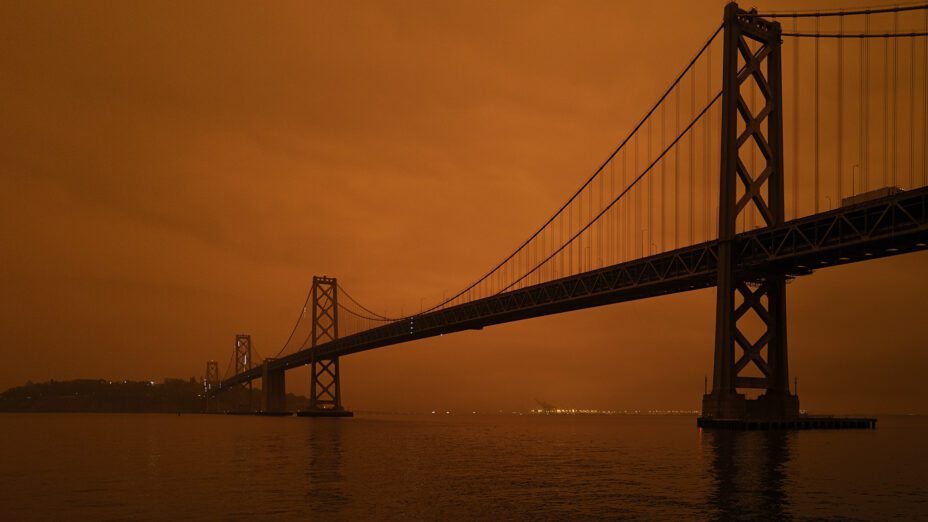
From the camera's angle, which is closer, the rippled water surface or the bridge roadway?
the rippled water surface

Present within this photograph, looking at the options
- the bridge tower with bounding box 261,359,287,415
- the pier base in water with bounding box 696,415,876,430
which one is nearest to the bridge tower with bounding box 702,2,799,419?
the pier base in water with bounding box 696,415,876,430

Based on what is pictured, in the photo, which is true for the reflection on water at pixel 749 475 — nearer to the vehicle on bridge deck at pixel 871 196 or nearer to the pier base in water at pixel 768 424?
the pier base in water at pixel 768 424

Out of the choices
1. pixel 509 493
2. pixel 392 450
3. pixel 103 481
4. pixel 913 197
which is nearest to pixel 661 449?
pixel 392 450

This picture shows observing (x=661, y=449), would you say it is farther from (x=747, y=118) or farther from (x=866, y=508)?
(x=866, y=508)

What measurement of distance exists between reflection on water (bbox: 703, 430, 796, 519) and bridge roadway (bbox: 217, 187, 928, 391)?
8768mm

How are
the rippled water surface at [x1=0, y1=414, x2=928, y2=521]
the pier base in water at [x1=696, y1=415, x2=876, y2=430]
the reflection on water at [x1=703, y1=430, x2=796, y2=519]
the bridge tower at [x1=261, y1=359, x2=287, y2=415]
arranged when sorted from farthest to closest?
the bridge tower at [x1=261, y1=359, x2=287, y2=415]
the pier base in water at [x1=696, y1=415, x2=876, y2=430]
the reflection on water at [x1=703, y1=430, x2=796, y2=519]
the rippled water surface at [x1=0, y1=414, x2=928, y2=521]

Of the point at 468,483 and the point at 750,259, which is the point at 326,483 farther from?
the point at 750,259

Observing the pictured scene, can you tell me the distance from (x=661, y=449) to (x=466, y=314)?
109 feet

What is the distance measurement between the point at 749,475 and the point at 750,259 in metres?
21.3

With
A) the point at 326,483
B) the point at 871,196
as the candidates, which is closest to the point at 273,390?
the point at 871,196

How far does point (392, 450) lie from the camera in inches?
1571

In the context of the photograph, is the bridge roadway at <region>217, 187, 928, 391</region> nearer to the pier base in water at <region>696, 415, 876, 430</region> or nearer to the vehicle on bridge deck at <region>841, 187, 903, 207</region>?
the vehicle on bridge deck at <region>841, 187, 903, 207</region>

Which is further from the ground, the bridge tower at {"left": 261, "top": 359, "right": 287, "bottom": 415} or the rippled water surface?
the rippled water surface

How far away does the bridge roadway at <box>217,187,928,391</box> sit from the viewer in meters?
38.0
